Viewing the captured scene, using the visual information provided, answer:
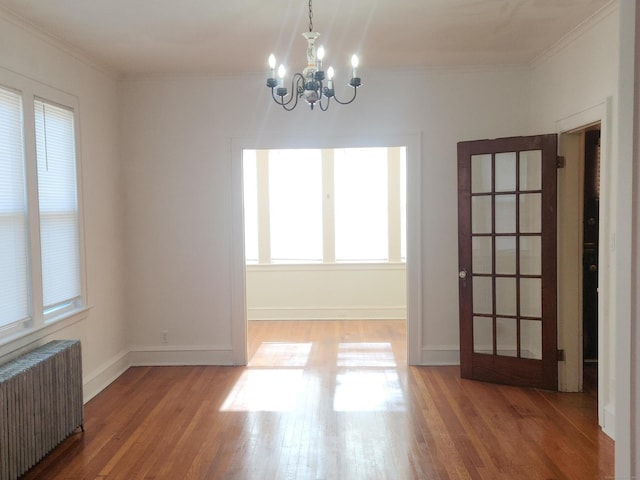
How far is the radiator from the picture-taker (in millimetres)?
2949

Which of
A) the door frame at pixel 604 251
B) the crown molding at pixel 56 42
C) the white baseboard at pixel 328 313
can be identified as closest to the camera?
the crown molding at pixel 56 42

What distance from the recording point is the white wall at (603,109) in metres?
3.58

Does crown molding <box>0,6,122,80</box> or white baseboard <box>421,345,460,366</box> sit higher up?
crown molding <box>0,6,122,80</box>

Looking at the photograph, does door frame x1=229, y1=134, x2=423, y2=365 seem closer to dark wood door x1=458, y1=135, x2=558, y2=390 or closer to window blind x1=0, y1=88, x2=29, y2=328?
dark wood door x1=458, y1=135, x2=558, y2=390

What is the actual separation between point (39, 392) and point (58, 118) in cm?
203

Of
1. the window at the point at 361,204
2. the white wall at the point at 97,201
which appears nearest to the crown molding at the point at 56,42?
the white wall at the point at 97,201

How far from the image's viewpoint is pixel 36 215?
12.2ft

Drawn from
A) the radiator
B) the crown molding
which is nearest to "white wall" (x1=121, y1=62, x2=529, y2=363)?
the crown molding

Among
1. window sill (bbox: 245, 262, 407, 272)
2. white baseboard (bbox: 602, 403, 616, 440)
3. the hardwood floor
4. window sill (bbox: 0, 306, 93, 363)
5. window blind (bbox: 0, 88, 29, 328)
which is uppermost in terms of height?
window blind (bbox: 0, 88, 29, 328)

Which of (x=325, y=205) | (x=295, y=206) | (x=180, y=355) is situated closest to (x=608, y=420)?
(x=180, y=355)

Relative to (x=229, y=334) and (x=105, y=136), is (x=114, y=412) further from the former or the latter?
(x=105, y=136)

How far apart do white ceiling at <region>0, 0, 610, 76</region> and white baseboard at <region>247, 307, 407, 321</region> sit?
3.60 meters

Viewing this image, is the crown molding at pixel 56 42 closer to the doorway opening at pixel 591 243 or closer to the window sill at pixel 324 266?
the window sill at pixel 324 266

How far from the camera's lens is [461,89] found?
5.12m
